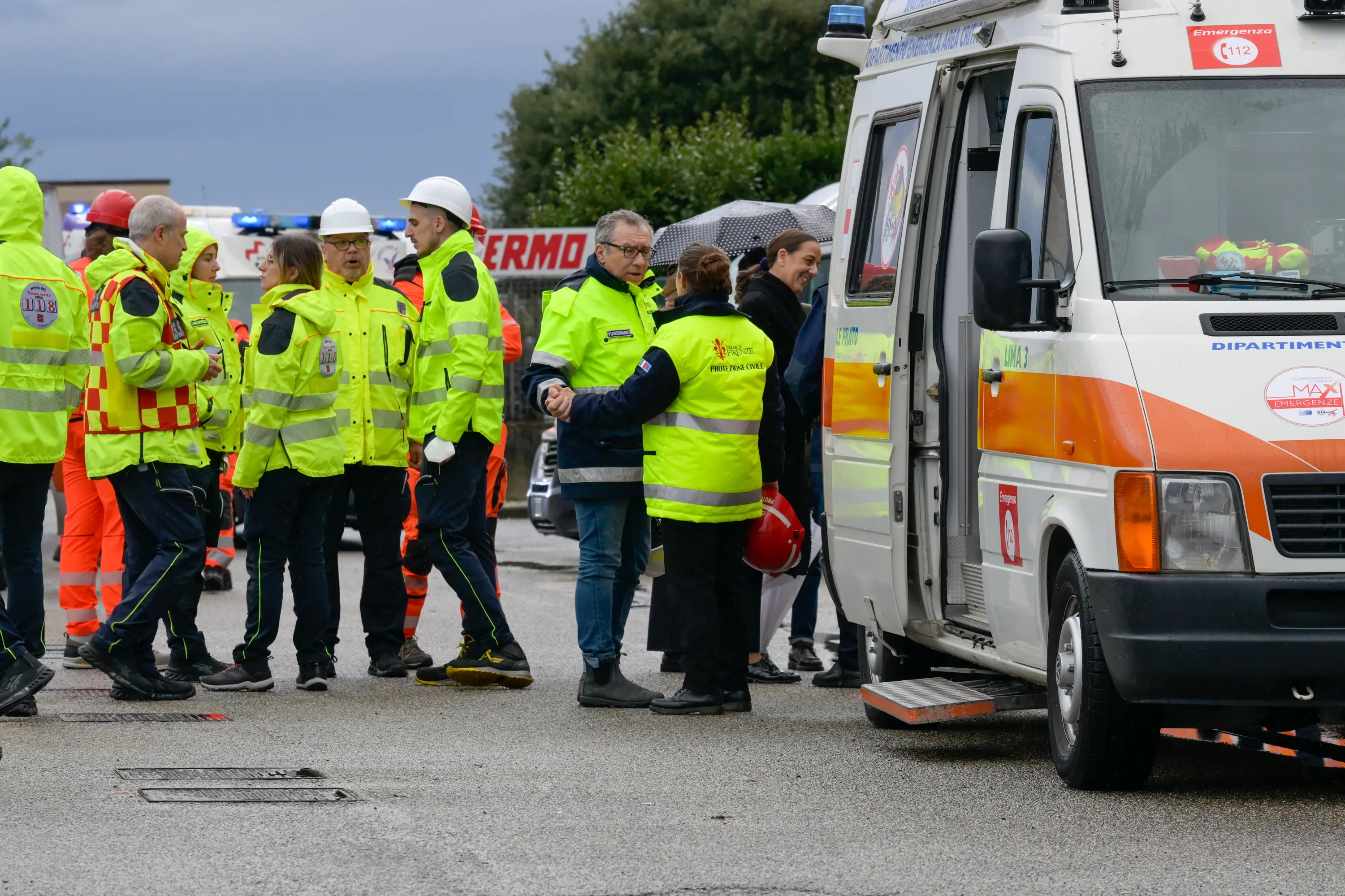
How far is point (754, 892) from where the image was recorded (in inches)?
199

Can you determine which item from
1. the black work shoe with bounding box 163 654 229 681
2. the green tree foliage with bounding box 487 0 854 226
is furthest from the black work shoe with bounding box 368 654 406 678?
the green tree foliage with bounding box 487 0 854 226

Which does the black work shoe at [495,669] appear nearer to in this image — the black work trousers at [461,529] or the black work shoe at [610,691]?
the black work trousers at [461,529]

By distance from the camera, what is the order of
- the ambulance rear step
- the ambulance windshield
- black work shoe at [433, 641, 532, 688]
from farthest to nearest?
black work shoe at [433, 641, 532, 688] < the ambulance rear step < the ambulance windshield

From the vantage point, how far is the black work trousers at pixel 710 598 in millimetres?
8234

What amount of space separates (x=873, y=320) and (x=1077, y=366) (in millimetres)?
1826

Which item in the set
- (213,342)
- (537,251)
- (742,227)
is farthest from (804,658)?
(537,251)

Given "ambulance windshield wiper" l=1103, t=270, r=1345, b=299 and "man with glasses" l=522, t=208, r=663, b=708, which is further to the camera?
"man with glasses" l=522, t=208, r=663, b=708

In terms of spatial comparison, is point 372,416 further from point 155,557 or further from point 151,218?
point 151,218

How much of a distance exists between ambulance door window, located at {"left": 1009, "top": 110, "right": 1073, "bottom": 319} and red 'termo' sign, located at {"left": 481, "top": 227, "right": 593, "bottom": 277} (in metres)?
16.6

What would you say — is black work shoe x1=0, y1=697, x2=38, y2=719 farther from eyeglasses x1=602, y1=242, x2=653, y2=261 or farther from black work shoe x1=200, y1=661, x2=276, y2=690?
eyeglasses x1=602, y1=242, x2=653, y2=261

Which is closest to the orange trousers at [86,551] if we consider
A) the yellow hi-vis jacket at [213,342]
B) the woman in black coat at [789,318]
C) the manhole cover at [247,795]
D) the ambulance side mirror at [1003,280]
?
the yellow hi-vis jacket at [213,342]

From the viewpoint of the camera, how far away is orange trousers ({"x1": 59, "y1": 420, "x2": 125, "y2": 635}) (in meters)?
9.91

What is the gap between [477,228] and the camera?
9.95 meters

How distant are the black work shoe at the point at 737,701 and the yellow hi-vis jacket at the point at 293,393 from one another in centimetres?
208
